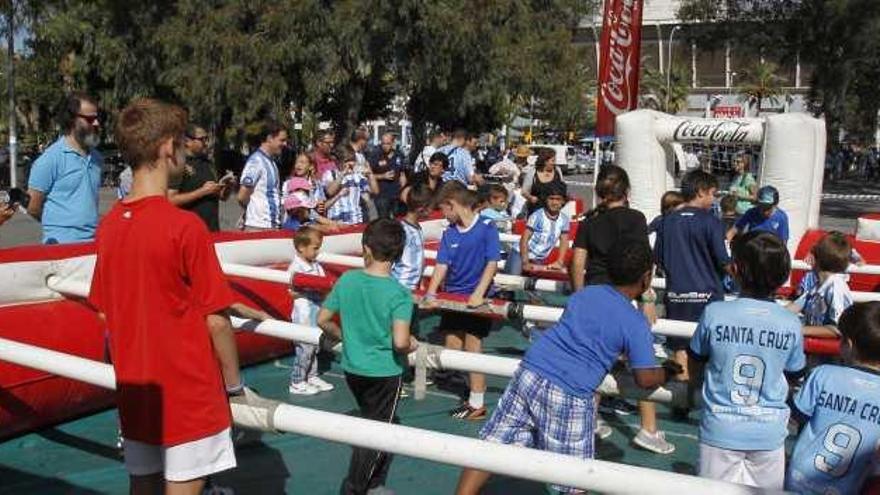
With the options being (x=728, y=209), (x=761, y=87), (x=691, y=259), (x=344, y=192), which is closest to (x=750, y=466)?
(x=691, y=259)

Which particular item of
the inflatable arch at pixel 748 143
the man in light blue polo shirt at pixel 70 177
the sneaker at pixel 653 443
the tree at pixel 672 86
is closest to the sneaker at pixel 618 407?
the sneaker at pixel 653 443

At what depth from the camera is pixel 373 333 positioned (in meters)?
4.23

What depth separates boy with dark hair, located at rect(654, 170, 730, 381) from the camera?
589cm

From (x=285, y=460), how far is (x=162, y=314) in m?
2.54

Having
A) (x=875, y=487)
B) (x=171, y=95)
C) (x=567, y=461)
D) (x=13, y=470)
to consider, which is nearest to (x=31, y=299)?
(x=13, y=470)

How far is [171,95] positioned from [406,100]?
721 centimetres

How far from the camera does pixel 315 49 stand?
23.9 m

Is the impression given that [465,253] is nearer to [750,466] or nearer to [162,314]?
[750,466]

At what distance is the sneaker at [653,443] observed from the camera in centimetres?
541

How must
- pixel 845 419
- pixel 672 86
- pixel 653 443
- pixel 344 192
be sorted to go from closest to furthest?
pixel 845 419 < pixel 653 443 < pixel 344 192 < pixel 672 86

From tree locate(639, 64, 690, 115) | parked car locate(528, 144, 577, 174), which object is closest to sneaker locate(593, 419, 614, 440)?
parked car locate(528, 144, 577, 174)

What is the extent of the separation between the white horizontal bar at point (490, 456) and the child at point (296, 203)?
5.43 m

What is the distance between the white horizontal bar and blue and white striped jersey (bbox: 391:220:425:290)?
10.9ft

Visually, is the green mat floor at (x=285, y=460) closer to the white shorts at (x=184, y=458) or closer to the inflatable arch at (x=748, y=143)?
the white shorts at (x=184, y=458)
